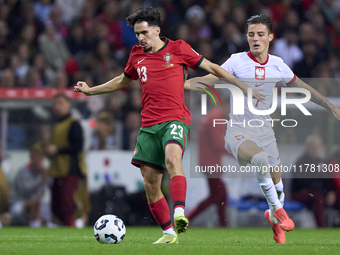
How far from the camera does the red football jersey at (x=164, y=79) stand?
6320 millimetres

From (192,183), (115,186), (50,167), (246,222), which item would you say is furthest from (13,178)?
(246,222)

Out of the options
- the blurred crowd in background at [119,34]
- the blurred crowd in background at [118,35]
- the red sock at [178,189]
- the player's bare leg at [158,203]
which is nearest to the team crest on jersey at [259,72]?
the player's bare leg at [158,203]

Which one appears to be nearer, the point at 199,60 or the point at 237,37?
the point at 199,60

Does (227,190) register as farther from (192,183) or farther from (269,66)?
(269,66)

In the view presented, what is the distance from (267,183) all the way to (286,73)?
1317 mm

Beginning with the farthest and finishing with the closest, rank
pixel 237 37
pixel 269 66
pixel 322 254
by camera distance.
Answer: pixel 237 37 → pixel 269 66 → pixel 322 254

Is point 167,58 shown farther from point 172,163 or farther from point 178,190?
point 178,190

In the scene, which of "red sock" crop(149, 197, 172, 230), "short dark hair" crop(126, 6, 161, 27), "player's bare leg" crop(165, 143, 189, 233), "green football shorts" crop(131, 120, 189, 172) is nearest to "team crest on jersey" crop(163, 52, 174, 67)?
"short dark hair" crop(126, 6, 161, 27)

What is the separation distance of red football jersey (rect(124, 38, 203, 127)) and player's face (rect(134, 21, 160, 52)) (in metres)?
0.11

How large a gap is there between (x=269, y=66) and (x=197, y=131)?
3304 mm

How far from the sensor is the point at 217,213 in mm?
10141

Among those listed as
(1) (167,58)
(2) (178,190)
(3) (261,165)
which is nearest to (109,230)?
(2) (178,190)

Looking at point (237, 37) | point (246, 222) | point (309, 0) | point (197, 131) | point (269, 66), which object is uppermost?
point (309, 0)

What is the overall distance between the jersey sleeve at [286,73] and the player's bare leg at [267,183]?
94 centimetres
